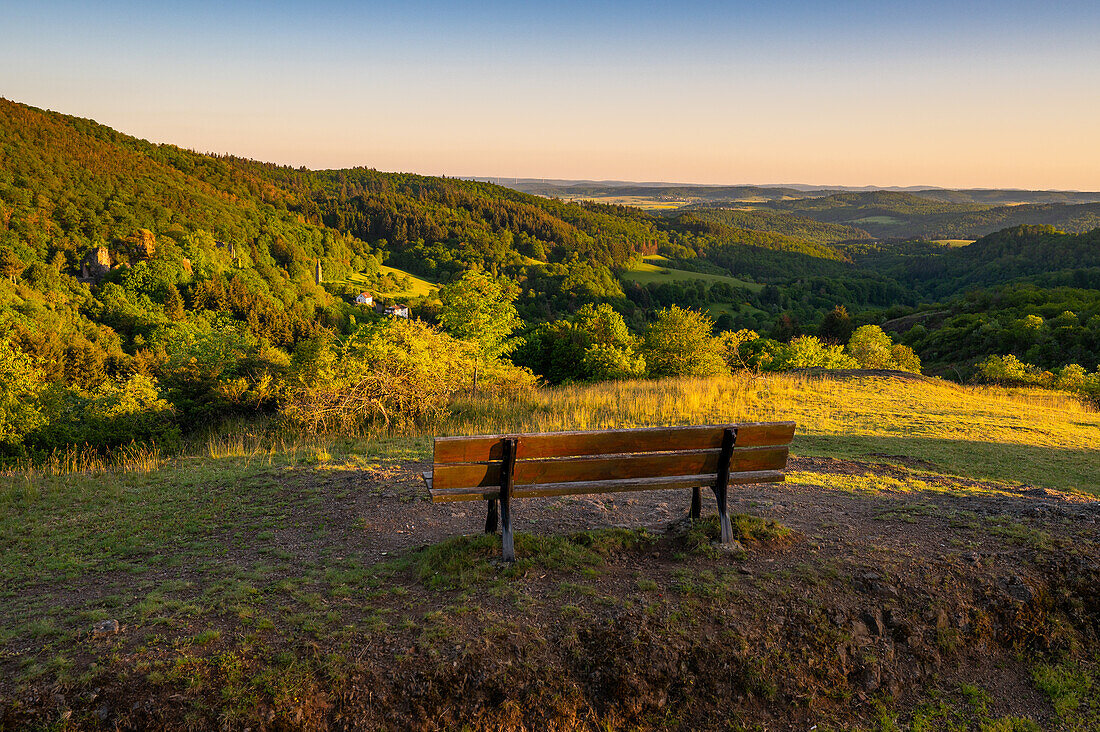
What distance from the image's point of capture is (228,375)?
15.5 m

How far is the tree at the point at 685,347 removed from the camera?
24406mm

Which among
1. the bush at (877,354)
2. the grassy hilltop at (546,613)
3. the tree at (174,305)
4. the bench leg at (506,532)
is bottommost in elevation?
the tree at (174,305)

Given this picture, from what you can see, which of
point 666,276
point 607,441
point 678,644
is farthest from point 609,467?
point 666,276

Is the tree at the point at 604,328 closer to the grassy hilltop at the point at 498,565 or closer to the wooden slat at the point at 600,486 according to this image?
the grassy hilltop at the point at 498,565

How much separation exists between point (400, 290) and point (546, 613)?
114 m

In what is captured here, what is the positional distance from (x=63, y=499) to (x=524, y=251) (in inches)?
5586

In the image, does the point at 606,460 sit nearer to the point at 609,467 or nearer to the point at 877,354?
the point at 609,467

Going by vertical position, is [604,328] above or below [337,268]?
above

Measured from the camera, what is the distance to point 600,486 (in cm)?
493

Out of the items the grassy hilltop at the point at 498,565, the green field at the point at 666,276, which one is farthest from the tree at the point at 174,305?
the green field at the point at 666,276

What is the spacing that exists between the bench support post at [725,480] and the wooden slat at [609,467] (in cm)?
6

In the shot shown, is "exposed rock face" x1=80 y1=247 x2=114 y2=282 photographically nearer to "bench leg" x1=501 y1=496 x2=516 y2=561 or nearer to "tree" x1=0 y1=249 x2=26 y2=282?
"tree" x1=0 y1=249 x2=26 y2=282

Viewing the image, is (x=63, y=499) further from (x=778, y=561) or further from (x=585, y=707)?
(x=778, y=561)

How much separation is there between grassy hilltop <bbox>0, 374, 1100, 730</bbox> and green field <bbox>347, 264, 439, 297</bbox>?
348 ft
